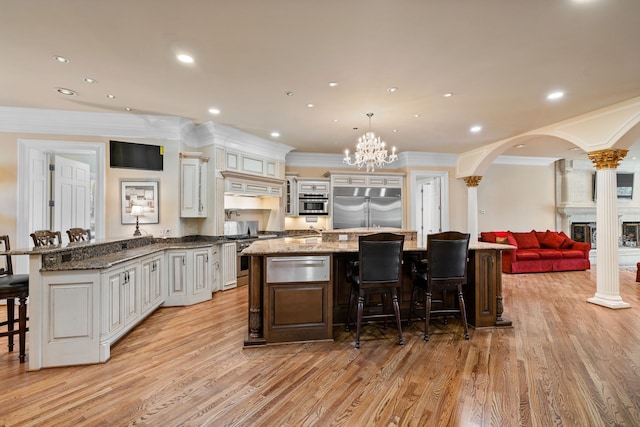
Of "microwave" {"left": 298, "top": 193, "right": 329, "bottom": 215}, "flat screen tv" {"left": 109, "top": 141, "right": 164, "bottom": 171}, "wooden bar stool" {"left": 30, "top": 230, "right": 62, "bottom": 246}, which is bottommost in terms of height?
"wooden bar stool" {"left": 30, "top": 230, "right": 62, "bottom": 246}

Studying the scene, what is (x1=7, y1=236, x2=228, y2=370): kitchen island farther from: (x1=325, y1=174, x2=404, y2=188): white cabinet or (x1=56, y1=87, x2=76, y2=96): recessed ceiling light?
(x1=325, y1=174, x2=404, y2=188): white cabinet

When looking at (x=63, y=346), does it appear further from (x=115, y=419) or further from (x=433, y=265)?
(x=433, y=265)

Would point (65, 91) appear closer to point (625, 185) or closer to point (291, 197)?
point (291, 197)

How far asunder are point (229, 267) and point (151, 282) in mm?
1571

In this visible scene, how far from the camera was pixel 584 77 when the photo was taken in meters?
3.21

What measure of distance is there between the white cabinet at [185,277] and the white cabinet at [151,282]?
0.12 meters

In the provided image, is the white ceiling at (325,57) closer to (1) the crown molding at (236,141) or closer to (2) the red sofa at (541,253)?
(1) the crown molding at (236,141)

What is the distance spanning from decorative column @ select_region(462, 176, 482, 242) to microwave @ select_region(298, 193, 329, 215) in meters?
3.41

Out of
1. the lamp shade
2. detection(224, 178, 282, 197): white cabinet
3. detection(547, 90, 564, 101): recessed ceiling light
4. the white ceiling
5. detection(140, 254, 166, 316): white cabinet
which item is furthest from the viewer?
detection(224, 178, 282, 197): white cabinet

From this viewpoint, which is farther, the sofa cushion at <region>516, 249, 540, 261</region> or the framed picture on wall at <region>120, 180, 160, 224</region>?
the sofa cushion at <region>516, 249, 540, 261</region>

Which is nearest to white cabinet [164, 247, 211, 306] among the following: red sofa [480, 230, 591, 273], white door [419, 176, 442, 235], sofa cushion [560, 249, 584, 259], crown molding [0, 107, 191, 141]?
crown molding [0, 107, 191, 141]

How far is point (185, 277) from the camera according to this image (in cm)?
425

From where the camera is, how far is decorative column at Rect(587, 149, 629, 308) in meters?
4.17

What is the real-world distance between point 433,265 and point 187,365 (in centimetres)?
246
